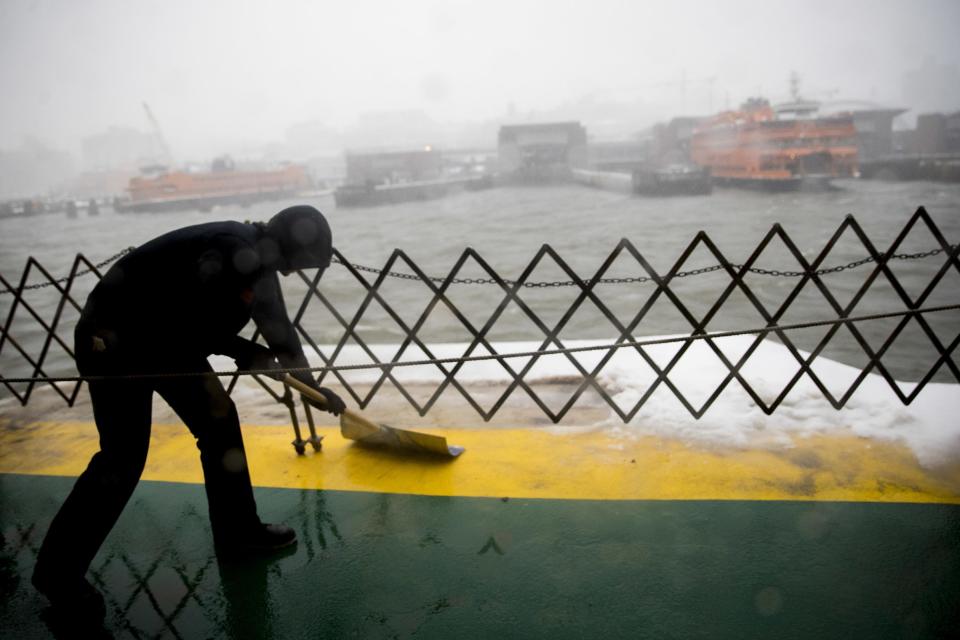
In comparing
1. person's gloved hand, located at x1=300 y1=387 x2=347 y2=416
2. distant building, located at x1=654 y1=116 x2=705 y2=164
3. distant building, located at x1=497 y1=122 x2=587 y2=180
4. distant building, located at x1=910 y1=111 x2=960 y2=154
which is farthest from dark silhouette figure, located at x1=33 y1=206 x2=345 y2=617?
distant building, located at x1=654 y1=116 x2=705 y2=164

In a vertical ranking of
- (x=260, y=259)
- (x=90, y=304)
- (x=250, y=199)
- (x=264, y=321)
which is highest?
(x=250, y=199)

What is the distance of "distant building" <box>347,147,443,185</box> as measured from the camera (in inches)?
2454

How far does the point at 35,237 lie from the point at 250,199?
20406 mm

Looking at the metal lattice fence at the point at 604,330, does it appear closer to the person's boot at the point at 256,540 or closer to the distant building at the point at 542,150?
the person's boot at the point at 256,540

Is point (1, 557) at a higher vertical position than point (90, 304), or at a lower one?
lower

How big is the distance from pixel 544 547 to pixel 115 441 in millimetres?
1944

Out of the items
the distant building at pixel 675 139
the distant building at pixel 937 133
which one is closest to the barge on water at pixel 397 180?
the distant building at pixel 675 139

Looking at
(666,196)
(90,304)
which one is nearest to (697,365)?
(90,304)

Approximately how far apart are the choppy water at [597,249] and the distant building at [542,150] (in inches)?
450

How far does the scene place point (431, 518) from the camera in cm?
294

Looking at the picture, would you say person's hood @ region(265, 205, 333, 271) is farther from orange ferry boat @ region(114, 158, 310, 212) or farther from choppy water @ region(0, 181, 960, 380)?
orange ferry boat @ region(114, 158, 310, 212)

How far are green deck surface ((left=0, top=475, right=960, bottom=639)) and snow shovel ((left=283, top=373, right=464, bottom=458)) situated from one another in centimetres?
44

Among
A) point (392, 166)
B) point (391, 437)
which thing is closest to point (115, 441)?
point (391, 437)

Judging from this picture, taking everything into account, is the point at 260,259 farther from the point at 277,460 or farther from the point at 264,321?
the point at 277,460
